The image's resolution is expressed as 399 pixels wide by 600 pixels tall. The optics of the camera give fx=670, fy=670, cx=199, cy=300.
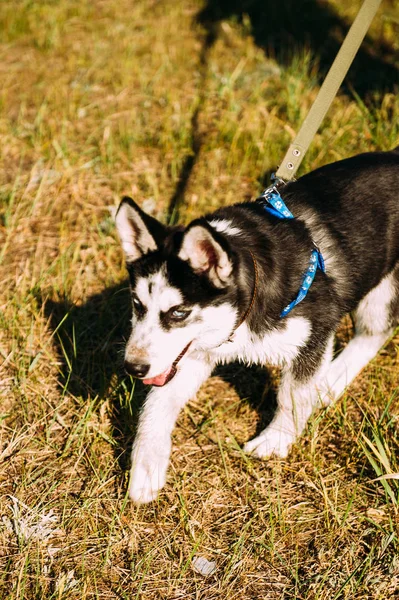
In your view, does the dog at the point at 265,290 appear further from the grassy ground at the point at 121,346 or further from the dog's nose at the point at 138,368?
the grassy ground at the point at 121,346

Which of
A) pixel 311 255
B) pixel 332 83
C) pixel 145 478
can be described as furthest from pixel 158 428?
pixel 332 83

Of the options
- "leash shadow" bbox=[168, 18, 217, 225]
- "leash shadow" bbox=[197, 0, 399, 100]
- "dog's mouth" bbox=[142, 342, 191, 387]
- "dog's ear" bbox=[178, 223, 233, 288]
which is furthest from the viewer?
"leash shadow" bbox=[197, 0, 399, 100]

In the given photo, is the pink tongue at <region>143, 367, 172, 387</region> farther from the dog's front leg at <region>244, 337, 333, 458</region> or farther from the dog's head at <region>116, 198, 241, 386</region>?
the dog's front leg at <region>244, 337, 333, 458</region>

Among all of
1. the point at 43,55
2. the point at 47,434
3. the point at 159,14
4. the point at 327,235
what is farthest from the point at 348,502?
the point at 159,14

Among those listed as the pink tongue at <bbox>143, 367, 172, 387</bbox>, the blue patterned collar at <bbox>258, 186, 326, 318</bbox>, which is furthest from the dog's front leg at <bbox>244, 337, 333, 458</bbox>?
the pink tongue at <bbox>143, 367, 172, 387</bbox>

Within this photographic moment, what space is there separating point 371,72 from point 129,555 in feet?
15.8

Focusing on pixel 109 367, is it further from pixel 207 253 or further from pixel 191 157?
pixel 191 157

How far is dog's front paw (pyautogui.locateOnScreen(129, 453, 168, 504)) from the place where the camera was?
2.86 m

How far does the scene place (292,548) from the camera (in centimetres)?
277

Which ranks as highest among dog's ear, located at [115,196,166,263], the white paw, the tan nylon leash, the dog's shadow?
the tan nylon leash

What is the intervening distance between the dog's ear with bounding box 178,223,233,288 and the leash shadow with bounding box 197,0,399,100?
11.3 ft

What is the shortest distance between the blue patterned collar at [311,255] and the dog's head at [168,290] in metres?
0.31

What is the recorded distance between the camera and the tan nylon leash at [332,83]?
295 cm

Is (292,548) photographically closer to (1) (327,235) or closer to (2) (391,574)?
(2) (391,574)
